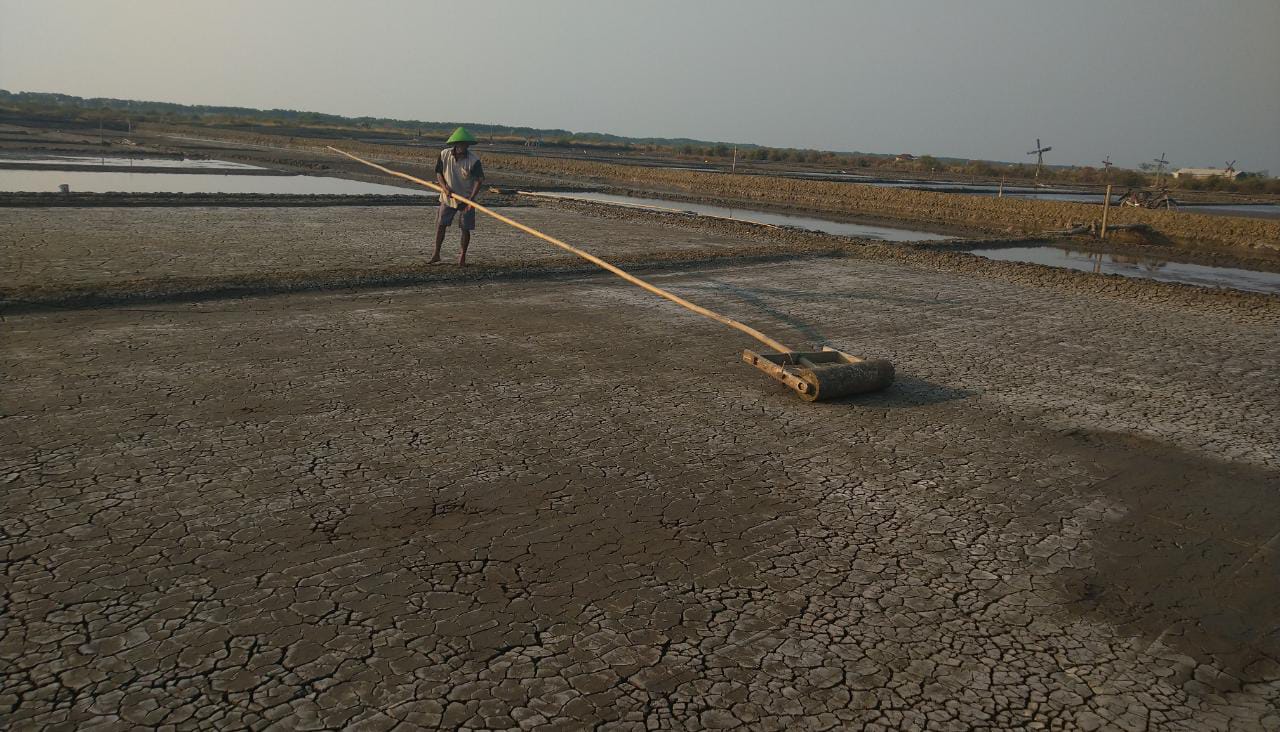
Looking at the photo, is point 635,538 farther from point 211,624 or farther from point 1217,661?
point 1217,661

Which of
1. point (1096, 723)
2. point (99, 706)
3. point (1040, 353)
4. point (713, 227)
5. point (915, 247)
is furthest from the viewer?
point (713, 227)

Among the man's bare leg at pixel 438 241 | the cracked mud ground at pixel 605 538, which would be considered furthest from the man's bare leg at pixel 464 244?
the cracked mud ground at pixel 605 538

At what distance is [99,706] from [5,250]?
9.36 metres

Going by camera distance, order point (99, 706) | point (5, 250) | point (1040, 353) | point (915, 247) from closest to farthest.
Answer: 1. point (99, 706)
2. point (1040, 353)
3. point (5, 250)
4. point (915, 247)

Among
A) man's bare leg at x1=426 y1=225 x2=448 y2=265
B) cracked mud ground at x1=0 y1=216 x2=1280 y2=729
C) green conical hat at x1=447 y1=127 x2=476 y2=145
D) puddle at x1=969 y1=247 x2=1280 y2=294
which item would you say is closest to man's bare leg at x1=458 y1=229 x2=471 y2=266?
man's bare leg at x1=426 y1=225 x2=448 y2=265

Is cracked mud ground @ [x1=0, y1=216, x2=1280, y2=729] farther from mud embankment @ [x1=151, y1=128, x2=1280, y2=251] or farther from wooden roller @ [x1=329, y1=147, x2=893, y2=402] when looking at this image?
mud embankment @ [x1=151, y1=128, x2=1280, y2=251]

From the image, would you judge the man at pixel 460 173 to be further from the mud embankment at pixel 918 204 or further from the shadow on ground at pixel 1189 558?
the mud embankment at pixel 918 204

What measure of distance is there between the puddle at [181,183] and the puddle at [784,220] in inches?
226

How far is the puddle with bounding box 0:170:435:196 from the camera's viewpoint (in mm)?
19027

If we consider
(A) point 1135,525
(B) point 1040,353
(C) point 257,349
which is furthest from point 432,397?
(B) point 1040,353

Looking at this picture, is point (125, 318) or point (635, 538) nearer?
point (635, 538)

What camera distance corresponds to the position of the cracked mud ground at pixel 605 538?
2.75 meters

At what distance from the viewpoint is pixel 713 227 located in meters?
16.5

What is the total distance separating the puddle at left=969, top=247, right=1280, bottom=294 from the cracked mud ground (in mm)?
7662
